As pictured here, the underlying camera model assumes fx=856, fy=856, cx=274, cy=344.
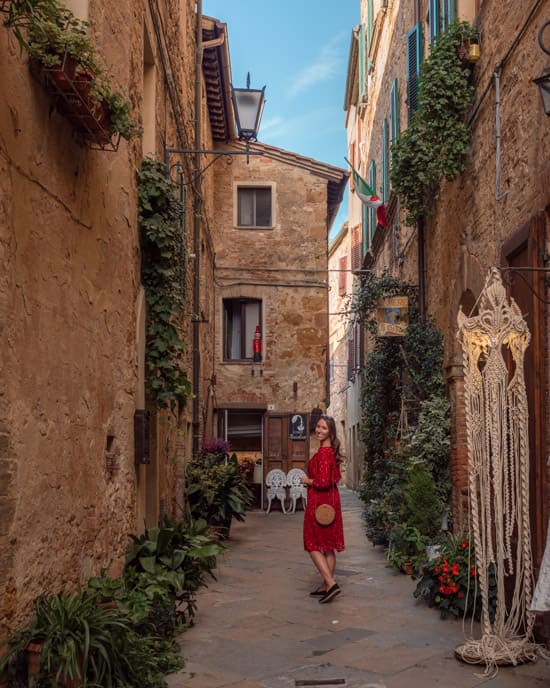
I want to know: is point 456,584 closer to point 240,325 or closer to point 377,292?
point 377,292

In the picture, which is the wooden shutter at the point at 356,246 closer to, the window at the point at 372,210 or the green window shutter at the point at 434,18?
the window at the point at 372,210

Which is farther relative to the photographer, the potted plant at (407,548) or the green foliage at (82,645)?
the potted plant at (407,548)

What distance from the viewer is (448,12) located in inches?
368

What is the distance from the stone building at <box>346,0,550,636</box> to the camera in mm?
5852

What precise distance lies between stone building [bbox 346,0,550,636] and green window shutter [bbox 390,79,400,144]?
0.04 metres

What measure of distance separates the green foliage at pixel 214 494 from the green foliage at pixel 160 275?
3.80 metres

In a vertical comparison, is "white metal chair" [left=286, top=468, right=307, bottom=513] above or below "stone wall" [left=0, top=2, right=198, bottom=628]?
below

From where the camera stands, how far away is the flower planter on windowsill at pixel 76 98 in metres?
4.23

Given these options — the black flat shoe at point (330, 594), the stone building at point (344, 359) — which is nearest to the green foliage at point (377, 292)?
the black flat shoe at point (330, 594)

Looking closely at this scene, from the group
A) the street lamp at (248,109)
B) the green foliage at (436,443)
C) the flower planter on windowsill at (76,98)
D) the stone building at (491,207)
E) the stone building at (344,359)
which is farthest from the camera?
the stone building at (344,359)

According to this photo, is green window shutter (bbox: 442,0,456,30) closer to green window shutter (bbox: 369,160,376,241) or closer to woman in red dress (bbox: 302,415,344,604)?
woman in red dress (bbox: 302,415,344,604)

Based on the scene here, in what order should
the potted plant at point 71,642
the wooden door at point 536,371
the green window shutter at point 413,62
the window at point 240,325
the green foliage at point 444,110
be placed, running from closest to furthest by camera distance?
the potted plant at point 71,642 < the wooden door at point 536,371 < the green foliage at point 444,110 < the green window shutter at point 413,62 < the window at point 240,325

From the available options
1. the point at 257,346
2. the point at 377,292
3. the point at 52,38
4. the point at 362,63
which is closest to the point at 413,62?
the point at 377,292

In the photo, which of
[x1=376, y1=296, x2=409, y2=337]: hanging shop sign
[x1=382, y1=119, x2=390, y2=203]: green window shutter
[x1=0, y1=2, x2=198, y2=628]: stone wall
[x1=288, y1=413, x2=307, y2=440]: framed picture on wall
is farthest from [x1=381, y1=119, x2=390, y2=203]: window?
[x1=0, y1=2, x2=198, y2=628]: stone wall
